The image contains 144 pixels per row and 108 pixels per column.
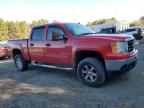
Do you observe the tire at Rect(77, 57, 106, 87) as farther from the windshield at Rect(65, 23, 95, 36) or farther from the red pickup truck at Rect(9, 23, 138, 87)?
the windshield at Rect(65, 23, 95, 36)

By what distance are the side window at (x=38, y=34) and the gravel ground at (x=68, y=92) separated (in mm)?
1417

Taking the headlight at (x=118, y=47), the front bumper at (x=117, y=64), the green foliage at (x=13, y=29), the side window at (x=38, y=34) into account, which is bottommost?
the green foliage at (x=13, y=29)

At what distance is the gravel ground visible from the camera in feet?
19.1

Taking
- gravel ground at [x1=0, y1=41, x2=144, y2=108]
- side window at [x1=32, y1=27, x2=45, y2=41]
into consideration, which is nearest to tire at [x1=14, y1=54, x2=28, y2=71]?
gravel ground at [x1=0, y1=41, x2=144, y2=108]

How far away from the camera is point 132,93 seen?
6.28m

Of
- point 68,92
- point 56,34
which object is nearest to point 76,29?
point 56,34

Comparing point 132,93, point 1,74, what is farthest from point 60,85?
point 1,74

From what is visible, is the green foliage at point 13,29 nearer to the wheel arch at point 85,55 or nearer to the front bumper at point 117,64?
the wheel arch at point 85,55

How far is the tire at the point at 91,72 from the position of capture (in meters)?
6.95

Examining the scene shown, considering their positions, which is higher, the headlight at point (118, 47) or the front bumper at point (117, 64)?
the headlight at point (118, 47)

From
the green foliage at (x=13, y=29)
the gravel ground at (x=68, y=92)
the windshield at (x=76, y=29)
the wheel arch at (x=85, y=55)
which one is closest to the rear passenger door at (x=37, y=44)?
the gravel ground at (x=68, y=92)

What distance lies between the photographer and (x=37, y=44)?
906 cm

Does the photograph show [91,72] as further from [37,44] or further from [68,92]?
[37,44]

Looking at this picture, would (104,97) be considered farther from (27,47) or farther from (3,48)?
(3,48)
